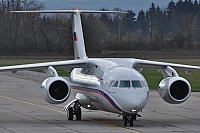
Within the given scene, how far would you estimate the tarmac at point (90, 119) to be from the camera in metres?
22.6

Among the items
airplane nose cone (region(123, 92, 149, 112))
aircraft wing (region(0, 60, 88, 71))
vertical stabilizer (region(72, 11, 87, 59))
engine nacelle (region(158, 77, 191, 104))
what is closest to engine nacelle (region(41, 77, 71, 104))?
aircraft wing (region(0, 60, 88, 71))

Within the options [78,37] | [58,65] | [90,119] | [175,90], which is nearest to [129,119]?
[175,90]

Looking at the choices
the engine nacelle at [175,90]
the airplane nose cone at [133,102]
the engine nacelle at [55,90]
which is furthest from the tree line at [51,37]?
the airplane nose cone at [133,102]

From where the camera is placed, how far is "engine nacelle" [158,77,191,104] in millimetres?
24547

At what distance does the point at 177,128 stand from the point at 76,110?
4.63 meters

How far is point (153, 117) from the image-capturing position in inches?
1081

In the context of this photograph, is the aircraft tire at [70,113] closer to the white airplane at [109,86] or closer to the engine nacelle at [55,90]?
the white airplane at [109,86]

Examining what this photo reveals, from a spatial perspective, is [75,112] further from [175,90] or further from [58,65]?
[175,90]

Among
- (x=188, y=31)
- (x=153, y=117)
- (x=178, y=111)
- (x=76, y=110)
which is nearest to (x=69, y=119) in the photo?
(x=76, y=110)

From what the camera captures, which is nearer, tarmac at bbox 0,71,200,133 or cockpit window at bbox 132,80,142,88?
tarmac at bbox 0,71,200,133

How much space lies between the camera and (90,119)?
86.3 feet

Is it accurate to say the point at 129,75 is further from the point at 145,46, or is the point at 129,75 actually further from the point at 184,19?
the point at 184,19

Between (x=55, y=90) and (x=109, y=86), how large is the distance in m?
2.30

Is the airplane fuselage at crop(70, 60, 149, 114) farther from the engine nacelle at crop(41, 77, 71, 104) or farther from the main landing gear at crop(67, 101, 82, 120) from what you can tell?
the engine nacelle at crop(41, 77, 71, 104)
